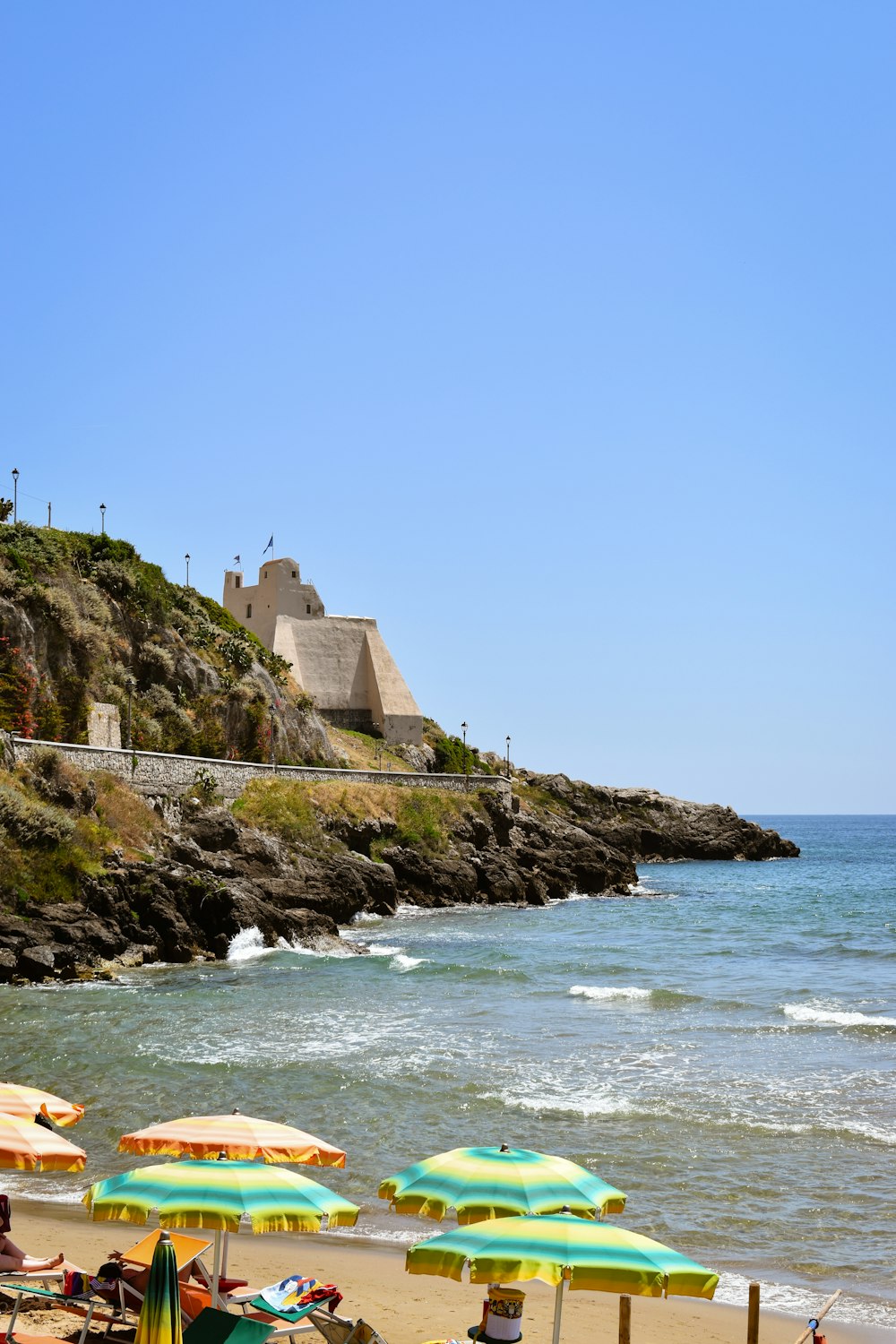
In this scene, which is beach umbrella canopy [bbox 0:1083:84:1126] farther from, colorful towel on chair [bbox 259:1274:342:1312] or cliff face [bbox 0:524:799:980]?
cliff face [bbox 0:524:799:980]

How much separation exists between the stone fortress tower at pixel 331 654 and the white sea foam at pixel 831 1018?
173ft

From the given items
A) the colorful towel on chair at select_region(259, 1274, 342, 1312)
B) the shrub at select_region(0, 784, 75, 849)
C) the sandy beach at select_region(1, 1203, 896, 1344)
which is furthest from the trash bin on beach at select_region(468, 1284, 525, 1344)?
the shrub at select_region(0, 784, 75, 849)

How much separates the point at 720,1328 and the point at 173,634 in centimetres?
4660

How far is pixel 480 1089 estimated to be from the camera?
763 inches

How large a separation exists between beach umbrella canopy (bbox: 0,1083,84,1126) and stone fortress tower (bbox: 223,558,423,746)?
218 ft

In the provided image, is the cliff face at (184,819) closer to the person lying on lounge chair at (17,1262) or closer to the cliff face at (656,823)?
the cliff face at (656,823)

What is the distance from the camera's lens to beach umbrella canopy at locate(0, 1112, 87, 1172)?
9.88 m

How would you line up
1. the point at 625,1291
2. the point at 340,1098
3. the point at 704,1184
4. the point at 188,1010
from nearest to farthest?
1. the point at 625,1291
2. the point at 704,1184
3. the point at 340,1098
4. the point at 188,1010

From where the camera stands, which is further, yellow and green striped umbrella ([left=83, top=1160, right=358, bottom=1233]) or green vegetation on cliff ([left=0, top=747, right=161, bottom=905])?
green vegetation on cliff ([left=0, top=747, right=161, bottom=905])

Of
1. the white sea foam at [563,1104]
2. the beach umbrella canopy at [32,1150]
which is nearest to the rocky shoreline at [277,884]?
the white sea foam at [563,1104]

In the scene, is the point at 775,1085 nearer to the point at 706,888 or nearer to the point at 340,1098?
the point at 340,1098

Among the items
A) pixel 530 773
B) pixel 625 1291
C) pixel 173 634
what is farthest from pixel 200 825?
pixel 530 773

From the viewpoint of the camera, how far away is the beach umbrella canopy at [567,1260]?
757 centimetres

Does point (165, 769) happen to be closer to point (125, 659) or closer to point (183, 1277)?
point (125, 659)
